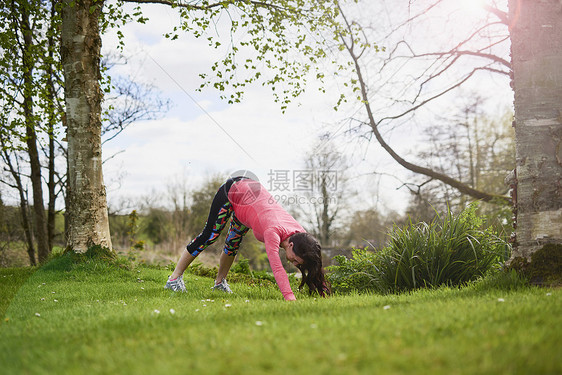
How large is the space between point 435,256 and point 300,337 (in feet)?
12.3

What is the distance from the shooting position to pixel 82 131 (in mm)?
7660

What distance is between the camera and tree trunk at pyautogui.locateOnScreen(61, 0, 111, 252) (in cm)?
756

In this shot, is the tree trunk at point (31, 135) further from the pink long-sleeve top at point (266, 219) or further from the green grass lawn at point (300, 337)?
the green grass lawn at point (300, 337)

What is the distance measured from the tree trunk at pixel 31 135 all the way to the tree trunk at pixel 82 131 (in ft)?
10.5

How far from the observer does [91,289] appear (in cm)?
577

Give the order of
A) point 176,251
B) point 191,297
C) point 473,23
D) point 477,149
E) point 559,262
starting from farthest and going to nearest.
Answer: point 477,149
point 176,251
point 473,23
point 191,297
point 559,262

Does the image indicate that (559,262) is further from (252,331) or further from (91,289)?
(91,289)

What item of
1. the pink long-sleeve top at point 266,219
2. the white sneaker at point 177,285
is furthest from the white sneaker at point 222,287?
the pink long-sleeve top at point 266,219

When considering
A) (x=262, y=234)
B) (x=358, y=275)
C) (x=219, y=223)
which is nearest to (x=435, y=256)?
(x=358, y=275)

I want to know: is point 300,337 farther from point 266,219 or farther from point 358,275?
point 358,275

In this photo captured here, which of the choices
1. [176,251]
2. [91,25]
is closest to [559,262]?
[91,25]

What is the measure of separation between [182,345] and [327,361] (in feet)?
2.83

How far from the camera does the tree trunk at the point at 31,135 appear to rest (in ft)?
34.6

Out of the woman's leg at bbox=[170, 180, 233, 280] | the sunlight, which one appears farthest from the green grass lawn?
the sunlight
